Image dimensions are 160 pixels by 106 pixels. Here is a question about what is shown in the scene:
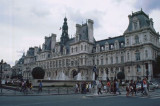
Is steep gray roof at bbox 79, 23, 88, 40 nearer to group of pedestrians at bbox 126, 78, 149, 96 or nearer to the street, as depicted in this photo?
group of pedestrians at bbox 126, 78, 149, 96

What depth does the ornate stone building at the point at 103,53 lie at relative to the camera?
49.2m

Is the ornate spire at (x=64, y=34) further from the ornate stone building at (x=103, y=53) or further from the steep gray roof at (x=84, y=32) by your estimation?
the steep gray roof at (x=84, y=32)

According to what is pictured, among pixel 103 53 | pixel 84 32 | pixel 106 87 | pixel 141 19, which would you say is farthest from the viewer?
pixel 84 32

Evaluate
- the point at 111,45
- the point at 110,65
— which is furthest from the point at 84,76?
the point at 111,45

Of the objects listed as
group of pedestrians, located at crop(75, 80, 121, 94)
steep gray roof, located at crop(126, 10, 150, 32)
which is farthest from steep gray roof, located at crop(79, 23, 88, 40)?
group of pedestrians, located at crop(75, 80, 121, 94)

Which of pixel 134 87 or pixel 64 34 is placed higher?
pixel 64 34

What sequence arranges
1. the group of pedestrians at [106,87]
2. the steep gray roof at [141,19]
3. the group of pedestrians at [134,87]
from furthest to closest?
the steep gray roof at [141,19], the group of pedestrians at [106,87], the group of pedestrians at [134,87]

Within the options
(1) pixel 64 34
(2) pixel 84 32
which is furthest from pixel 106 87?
(1) pixel 64 34

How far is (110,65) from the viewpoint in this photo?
191 feet

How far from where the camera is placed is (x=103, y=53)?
6178cm

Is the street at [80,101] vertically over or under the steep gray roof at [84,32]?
under

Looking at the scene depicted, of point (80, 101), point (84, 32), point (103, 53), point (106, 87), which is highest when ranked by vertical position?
point (84, 32)

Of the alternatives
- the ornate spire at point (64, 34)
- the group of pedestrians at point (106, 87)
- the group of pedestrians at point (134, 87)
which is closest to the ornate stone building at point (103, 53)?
the ornate spire at point (64, 34)

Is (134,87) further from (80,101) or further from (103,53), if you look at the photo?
(103,53)
